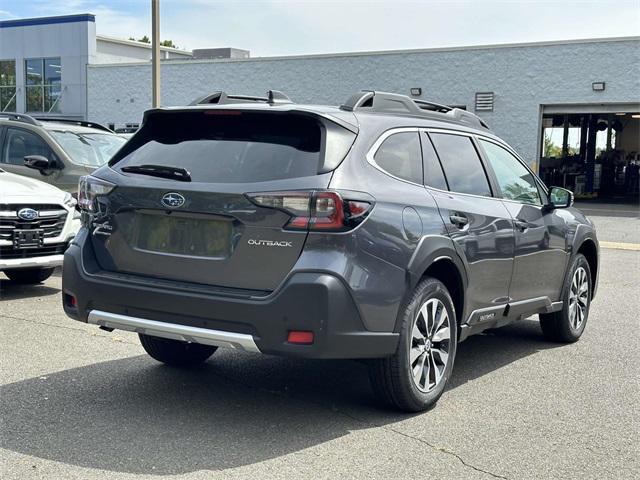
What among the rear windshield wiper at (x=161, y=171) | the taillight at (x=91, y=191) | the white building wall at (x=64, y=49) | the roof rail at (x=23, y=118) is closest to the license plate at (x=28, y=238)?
the roof rail at (x=23, y=118)

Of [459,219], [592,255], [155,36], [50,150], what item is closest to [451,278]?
[459,219]

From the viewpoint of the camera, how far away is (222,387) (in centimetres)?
520

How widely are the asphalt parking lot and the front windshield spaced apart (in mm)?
4376

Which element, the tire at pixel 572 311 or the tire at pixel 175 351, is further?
the tire at pixel 572 311

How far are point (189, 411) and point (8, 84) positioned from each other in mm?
41620

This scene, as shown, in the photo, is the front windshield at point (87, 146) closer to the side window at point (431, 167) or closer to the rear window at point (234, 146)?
the rear window at point (234, 146)

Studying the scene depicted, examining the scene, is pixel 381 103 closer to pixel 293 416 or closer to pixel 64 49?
pixel 293 416

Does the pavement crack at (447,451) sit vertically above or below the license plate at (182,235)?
below

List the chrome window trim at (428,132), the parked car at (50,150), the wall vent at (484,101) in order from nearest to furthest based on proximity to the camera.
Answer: the chrome window trim at (428,132), the parked car at (50,150), the wall vent at (484,101)

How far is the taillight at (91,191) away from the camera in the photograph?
15.5 ft

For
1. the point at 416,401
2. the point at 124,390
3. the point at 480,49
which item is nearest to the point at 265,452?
the point at 416,401

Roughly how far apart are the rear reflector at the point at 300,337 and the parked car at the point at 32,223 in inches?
186

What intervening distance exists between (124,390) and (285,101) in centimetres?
214

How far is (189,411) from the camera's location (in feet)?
15.4
